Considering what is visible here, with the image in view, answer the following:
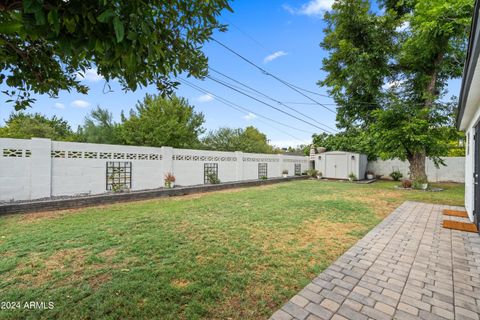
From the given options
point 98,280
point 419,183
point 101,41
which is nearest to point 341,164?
point 419,183

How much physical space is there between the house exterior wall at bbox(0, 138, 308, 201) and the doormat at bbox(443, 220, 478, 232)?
893 cm

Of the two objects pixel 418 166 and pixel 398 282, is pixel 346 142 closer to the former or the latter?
pixel 418 166

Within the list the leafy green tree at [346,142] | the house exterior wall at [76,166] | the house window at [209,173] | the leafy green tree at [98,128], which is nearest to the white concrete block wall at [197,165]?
the house exterior wall at [76,166]

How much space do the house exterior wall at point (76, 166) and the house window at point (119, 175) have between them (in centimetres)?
11

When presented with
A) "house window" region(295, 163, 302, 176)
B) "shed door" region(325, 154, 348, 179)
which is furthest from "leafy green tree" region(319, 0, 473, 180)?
"house window" region(295, 163, 302, 176)

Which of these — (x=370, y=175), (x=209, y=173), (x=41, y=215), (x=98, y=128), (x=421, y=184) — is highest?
(x=98, y=128)

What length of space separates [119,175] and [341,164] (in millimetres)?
14424

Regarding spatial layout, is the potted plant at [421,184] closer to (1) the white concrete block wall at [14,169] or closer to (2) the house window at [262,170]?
(2) the house window at [262,170]

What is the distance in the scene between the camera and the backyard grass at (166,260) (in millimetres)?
2078

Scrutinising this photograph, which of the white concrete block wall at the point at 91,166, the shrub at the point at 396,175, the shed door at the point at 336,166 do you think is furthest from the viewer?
the shed door at the point at 336,166

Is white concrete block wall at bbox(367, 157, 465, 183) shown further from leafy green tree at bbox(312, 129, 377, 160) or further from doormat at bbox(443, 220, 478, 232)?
doormat at bbox(443, 220, 478, 232)

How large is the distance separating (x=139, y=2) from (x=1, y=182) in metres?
7.62

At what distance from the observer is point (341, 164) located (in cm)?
1573

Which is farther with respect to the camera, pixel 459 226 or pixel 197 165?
pixel 197 165
